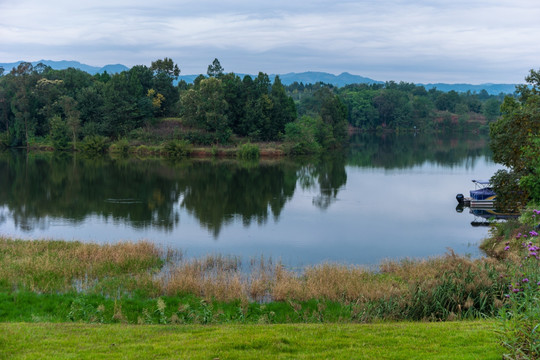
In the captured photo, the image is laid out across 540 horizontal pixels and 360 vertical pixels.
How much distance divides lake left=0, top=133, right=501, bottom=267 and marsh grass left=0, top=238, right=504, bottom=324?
3.42m

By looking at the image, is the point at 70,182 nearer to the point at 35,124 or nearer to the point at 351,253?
the point at 351,253

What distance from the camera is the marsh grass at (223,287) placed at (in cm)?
1171

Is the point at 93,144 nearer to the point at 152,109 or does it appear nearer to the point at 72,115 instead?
the point at 72,115

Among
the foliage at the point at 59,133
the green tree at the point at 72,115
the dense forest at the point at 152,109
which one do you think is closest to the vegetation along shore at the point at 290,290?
the dense forest at the point at 152,109

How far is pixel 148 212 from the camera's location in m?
30.9

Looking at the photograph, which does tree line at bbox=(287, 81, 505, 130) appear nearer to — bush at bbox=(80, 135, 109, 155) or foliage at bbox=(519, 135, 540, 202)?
bush at bbox=(80, 135, 109, 155)

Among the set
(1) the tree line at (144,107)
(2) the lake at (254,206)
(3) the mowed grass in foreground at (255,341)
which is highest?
(1) the tree line at (144,107)

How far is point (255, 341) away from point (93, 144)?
67463 mm

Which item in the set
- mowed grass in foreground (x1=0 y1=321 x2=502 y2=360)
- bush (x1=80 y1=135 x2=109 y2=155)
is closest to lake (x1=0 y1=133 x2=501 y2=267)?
bush (x1=80 y1=135 x2=109 y2=155)

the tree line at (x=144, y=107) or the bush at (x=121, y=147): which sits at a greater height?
the tree line at (x=144, y=107)

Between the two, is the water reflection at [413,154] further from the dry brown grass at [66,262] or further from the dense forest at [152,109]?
the dry brown grass at [66,262]

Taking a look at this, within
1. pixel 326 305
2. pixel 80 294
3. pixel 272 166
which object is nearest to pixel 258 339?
pixel 326 305

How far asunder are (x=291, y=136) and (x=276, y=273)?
52519 mm

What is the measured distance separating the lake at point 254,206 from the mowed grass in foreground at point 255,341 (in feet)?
36.8
